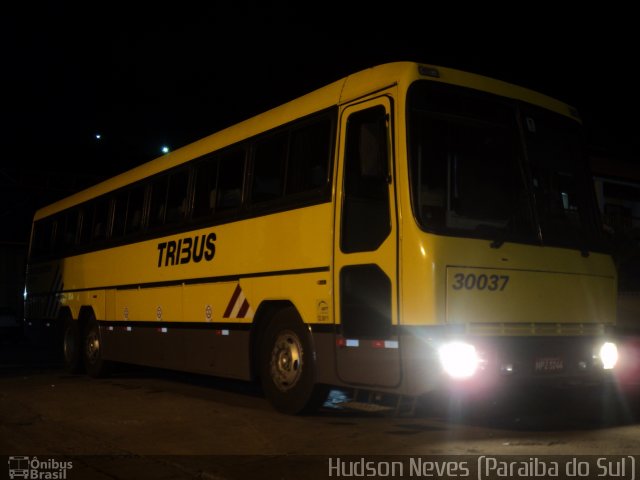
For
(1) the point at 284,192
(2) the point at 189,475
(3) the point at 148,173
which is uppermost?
(3) the point at 148,173

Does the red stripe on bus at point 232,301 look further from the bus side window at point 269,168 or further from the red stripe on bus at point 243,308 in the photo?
the bus side window at point 269,168

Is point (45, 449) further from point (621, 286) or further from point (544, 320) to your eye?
point (621, 286)

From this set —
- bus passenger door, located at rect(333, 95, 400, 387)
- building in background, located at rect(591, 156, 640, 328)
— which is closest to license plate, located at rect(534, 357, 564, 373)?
A: bus passenger door, located at rect(333, 95, 400, 387)

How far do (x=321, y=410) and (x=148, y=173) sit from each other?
18.8 ft

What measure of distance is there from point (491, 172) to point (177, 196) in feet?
18.3

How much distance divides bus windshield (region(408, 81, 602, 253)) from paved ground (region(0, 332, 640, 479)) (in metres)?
1.87

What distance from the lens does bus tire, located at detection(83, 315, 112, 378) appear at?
13898 mm

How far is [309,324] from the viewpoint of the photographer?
8133mm

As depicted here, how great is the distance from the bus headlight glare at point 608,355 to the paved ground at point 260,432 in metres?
0.63

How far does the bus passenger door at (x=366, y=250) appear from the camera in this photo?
7.16m

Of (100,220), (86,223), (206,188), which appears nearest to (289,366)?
(206,188)

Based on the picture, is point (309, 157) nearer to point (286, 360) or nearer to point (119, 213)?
point (286, 360)

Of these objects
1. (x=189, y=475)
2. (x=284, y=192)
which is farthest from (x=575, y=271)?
(x=189, y=475)

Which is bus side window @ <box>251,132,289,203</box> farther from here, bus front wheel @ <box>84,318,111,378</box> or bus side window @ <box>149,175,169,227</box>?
bus front wheel @ <box>84,318,111,378</box>
